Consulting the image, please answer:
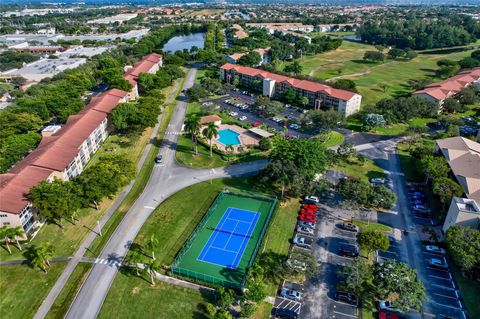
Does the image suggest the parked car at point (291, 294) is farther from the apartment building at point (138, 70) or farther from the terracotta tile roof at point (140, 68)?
the terracotta tile roof at point (140, 68)

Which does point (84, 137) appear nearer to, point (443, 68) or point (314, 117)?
point (314, 117)

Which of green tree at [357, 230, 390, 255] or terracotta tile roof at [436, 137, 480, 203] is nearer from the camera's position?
green tree at [357, 230, 390, 255]

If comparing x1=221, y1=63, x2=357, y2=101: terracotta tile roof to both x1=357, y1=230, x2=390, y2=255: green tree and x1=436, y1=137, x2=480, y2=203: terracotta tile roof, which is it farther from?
x1=357, y1=230, x2=390, y2=255: green tree

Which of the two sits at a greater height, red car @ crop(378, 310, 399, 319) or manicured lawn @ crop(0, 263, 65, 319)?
red car @ crop(378, 310, 399, 319)

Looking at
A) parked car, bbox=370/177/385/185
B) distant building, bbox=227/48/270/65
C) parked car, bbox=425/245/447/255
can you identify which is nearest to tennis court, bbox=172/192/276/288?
parked car, bbox=370/177/385/185

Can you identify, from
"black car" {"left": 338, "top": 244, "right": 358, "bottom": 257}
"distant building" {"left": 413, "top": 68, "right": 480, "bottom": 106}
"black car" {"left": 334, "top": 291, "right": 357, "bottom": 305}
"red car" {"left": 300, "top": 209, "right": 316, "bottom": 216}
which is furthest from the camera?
"distant building" {"left": 413, "top": 68, "right": 480, "bottom": 106}

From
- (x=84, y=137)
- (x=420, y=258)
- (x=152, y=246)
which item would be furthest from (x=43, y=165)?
(x=420, y=258)

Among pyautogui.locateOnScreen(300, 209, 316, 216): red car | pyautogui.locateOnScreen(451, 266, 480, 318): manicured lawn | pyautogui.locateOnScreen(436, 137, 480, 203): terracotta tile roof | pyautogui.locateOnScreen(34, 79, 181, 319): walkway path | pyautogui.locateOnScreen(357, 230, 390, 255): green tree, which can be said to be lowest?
pyautogui.locateOnScreen(34, 79, 181, 319): walkway path

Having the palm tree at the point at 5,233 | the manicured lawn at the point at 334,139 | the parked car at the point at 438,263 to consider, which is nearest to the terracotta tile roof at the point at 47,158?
the palm tree at the point at 5,233
